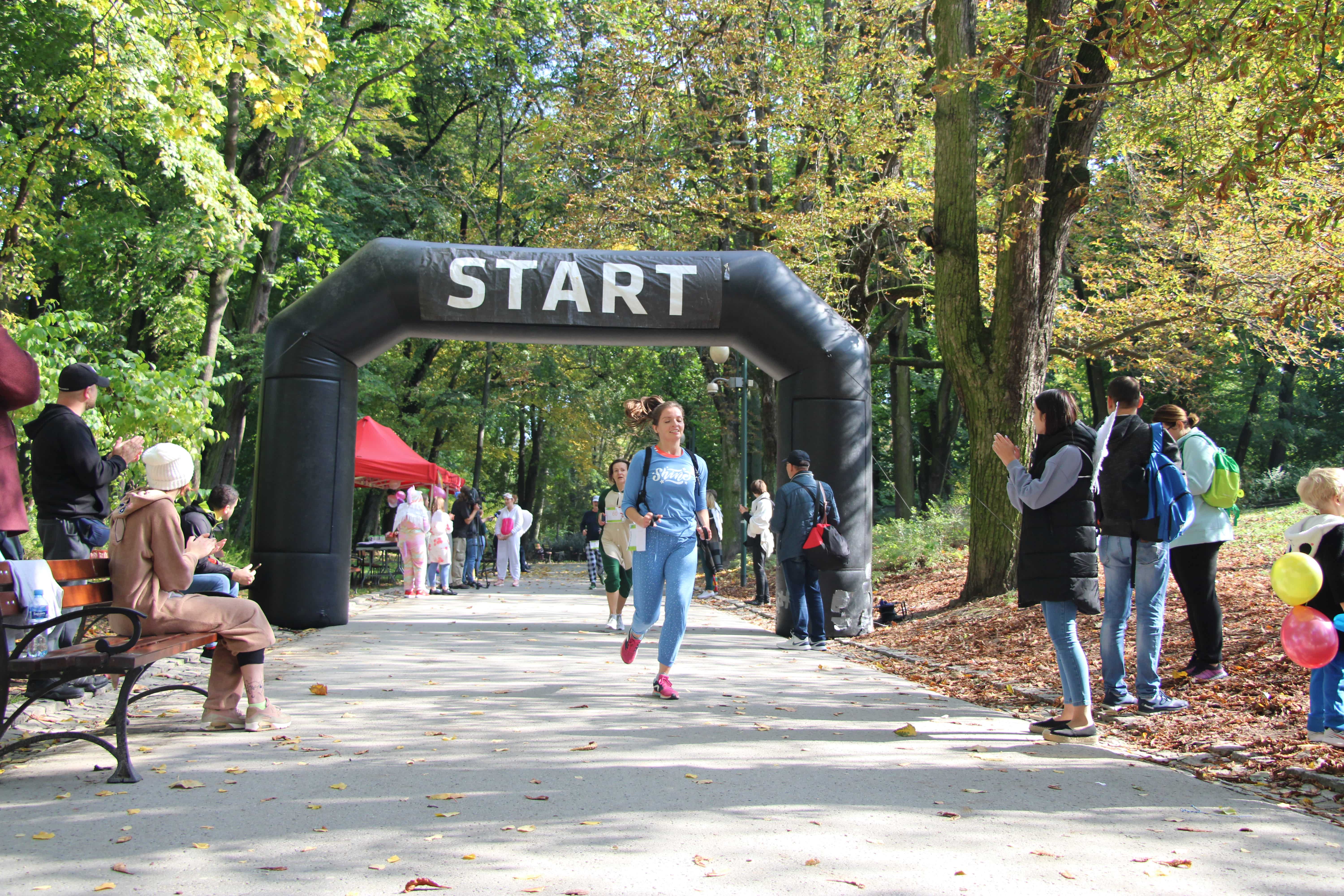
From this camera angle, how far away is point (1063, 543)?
5.78 m

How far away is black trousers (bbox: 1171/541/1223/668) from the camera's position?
6.88 metres

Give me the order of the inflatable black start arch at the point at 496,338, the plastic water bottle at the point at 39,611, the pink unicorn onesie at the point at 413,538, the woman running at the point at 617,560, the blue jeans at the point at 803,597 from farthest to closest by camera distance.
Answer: the pink unicorn onesie at the point at 413,538
the woman running at the point at 617,560
the inflatable black start arch at the point at 496,338
the blue jeans at the point at 803,597
the plastic water bottle at the point at 39,611

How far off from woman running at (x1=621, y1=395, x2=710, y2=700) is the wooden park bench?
314cm

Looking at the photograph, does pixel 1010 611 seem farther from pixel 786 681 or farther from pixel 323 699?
pixel 323 699

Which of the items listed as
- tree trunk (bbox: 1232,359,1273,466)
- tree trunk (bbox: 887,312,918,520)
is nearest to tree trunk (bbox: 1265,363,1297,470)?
tree trunk (bbox: 1232,359,1273,466)

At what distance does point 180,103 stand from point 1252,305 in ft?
54.6

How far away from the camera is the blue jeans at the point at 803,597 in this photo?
35.3ft

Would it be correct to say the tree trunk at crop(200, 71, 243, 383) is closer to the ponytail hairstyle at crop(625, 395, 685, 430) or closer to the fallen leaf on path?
the ponytail hairstyle at crop(625, 395, 685, 430)

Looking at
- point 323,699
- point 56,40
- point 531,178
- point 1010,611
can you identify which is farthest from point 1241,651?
point 531,178

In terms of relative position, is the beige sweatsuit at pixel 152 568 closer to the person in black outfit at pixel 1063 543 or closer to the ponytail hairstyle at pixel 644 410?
the ponytail hairstyle at pixel 644 410

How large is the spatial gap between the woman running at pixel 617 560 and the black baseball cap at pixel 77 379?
6.23m

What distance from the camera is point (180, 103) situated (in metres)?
12.9

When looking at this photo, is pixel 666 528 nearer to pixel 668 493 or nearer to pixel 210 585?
pixel 668 493

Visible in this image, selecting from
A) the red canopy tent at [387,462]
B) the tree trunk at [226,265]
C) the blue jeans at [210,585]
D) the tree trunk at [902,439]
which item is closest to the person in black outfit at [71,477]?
the blue jeans at [210,585]
